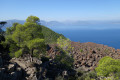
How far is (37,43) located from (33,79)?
5284 mm

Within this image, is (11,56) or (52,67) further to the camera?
(52,67)

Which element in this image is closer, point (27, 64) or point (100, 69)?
point (100, 69)

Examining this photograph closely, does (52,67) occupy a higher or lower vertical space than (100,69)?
lower

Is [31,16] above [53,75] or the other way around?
above

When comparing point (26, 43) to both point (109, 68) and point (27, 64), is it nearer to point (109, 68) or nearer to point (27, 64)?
point (27, 64)

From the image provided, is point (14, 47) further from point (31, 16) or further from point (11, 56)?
point (31, 16)

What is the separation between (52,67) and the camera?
20422 mm

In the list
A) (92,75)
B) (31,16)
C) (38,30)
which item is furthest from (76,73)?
(31,16)

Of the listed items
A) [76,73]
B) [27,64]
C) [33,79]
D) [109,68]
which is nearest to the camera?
[109,68]

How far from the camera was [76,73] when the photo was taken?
65.3 feet

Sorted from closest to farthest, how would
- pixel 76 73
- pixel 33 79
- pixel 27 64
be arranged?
1. pixel 33 79
2. pixel 27 64
3. pixel 76 73

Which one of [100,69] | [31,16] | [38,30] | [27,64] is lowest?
[27,64]

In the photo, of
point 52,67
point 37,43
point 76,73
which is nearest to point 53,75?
point 52,67

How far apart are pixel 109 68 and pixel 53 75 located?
914cm
